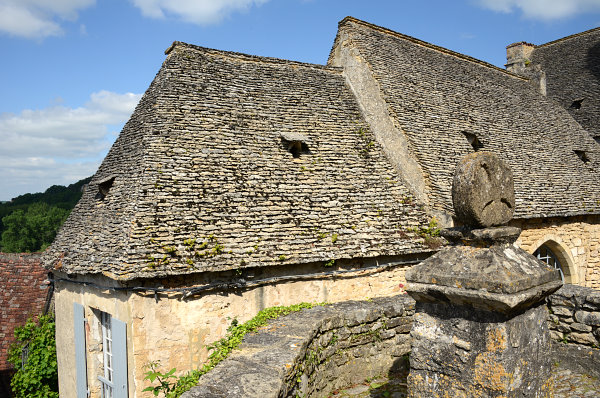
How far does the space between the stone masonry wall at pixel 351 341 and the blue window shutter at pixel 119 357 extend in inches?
110

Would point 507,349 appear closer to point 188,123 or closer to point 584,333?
point 584,333

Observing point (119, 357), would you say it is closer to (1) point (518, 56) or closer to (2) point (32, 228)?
(1) point (518, 56)

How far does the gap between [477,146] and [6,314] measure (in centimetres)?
1598

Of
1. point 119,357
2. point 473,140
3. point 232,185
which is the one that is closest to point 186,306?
point 119,357

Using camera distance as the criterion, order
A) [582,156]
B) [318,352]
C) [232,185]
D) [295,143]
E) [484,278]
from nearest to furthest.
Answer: [484,278] < [318,352] < [232,185] < [295,143] < [582,156]

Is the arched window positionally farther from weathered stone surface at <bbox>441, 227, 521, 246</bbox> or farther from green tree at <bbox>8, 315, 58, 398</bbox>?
green tree at <bbox>8, 315, 58, 398</bbox>

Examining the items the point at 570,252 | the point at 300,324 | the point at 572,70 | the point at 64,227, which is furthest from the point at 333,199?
the point at 572,70

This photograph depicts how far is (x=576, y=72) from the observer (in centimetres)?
1873

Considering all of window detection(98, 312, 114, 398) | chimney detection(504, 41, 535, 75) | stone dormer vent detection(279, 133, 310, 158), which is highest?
chimney detection(504, 41, 535, 75)

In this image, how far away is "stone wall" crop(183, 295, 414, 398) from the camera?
12.0 feet

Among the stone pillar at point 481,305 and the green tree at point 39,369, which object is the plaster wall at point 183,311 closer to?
the green tree at point 39,369

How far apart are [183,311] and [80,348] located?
2795 millimetres

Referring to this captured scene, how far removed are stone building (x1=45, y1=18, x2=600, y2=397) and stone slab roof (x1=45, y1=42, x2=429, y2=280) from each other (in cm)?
3

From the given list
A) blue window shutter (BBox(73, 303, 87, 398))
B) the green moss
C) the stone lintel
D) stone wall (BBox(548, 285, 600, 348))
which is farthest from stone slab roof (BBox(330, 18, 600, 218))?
blue window shutter (BBox(73, 303, 87, 398))
